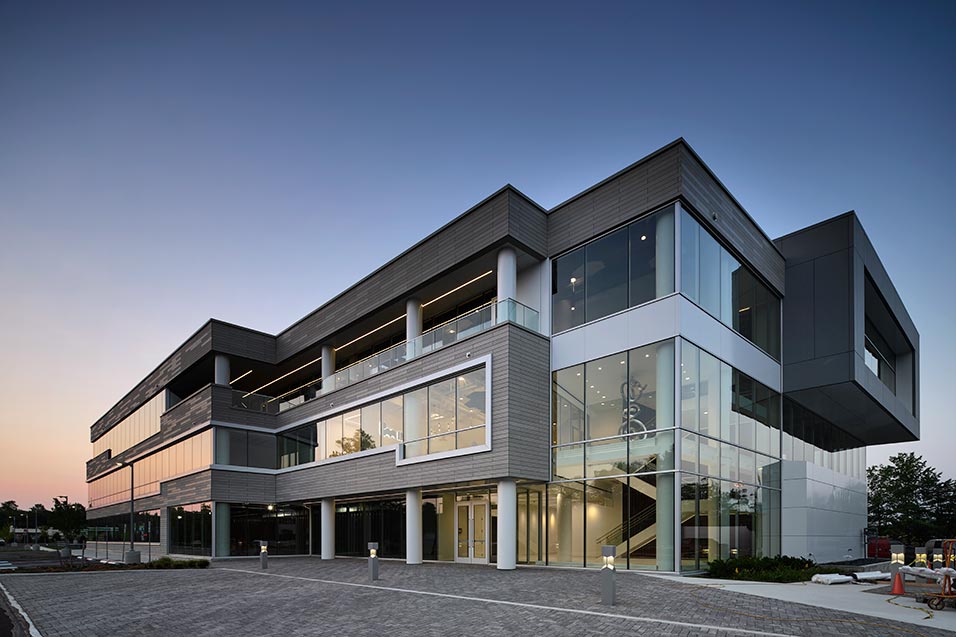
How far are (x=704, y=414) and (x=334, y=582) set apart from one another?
12.0 meters

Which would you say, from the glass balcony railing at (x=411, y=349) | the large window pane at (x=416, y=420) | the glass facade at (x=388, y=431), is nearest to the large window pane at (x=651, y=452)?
the glass facade at (x=388, y=431)

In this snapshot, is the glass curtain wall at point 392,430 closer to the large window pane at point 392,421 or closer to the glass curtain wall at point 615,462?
the large window pane at point 392,421

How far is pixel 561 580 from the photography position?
1717 cm

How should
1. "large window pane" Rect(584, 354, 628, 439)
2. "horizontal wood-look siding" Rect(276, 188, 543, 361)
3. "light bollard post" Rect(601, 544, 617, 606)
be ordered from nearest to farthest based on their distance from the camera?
"light bollard post" Rect(601, 544, 617, 606) → "large window pane" Rect(584, 354, 628, 439) → "horizontal wood-look siding" Rect(276, 188, 543, 361)

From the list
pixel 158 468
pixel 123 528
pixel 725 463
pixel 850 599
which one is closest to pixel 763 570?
pixel 725 463

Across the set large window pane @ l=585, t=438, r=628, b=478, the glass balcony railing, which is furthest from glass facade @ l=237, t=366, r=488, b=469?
large window pane @ l=585, t=438, r=628, b=478

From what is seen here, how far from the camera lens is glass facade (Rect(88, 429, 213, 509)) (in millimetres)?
35569

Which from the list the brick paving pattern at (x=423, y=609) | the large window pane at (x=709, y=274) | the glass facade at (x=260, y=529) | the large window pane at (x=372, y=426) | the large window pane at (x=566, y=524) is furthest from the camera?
the glass facade at (x=260, y=529)

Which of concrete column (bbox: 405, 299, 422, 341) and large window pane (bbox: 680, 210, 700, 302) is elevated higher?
large window pane (bbox: 680, 210, 700, 302)

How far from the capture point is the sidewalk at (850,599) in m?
11.0

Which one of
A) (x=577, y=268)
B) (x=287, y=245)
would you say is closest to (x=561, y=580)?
(x=577, y=268)

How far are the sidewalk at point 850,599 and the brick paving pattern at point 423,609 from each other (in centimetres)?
53

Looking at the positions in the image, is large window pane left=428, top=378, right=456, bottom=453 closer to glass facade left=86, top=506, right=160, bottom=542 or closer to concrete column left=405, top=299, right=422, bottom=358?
concrete column left=405, top=299, right=422, bottom=358

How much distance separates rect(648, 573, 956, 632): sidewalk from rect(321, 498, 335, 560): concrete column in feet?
59.9
